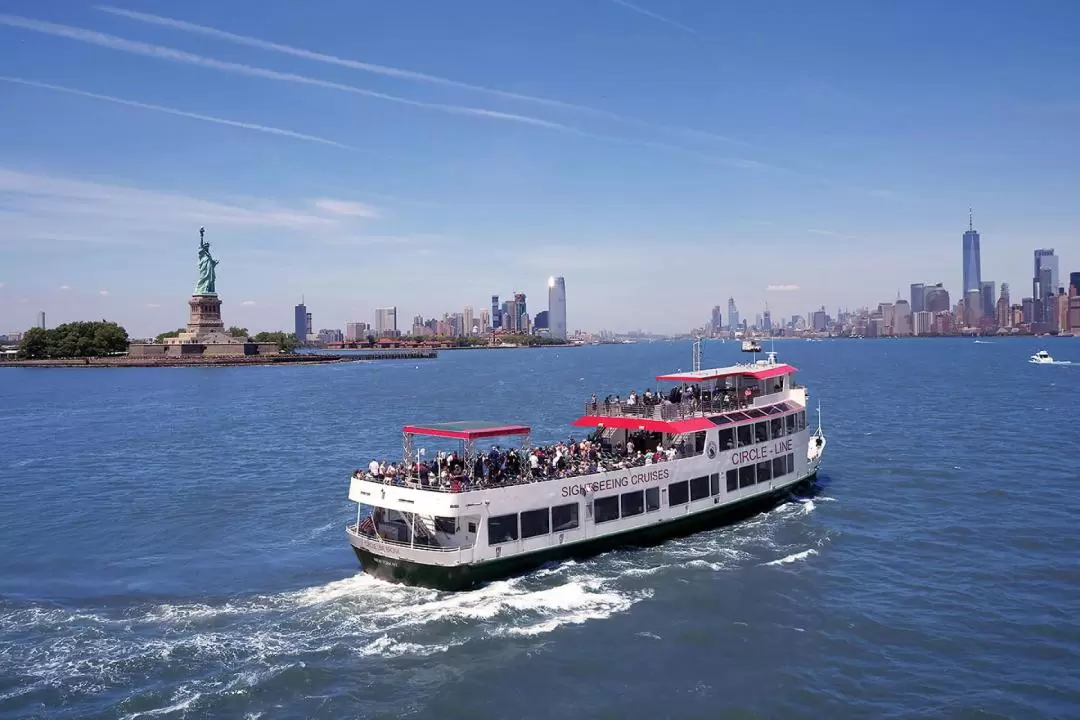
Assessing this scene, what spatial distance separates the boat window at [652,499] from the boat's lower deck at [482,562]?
24.5 inches

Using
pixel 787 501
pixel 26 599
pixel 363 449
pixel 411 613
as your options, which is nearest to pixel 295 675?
pixel 411 613

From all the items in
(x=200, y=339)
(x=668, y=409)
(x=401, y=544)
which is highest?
(x=200, y=339)

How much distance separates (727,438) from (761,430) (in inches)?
117

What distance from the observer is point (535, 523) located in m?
27.2

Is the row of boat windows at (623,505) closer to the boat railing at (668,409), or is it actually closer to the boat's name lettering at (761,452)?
the boat's name lettering at (761,452)

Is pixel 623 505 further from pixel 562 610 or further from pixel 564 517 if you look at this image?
pixel 562 610

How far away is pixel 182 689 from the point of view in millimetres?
19312

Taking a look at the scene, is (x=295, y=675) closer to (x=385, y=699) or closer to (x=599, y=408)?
(x=385, y=699)

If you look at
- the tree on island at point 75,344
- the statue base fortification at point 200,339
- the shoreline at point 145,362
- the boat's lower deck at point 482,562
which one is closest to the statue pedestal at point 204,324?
the statue base fortification at point 200,339

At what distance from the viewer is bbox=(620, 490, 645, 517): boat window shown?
29722 millimetres

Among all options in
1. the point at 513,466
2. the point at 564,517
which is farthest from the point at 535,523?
the point at 513,466

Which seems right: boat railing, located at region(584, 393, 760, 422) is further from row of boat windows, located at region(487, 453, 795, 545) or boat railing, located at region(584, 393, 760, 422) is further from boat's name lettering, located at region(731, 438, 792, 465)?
row of boat windows, located at region(487, 453, 795, 545)

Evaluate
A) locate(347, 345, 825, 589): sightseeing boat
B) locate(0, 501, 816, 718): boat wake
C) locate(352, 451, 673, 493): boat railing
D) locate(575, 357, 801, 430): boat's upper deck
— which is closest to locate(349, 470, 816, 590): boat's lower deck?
locate(347, 345, 825, 589): sightseeing boat

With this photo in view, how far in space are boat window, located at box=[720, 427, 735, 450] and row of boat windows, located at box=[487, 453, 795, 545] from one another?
3.58 feet
